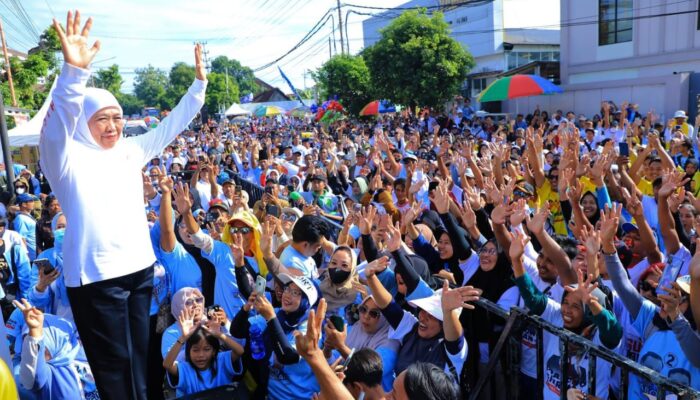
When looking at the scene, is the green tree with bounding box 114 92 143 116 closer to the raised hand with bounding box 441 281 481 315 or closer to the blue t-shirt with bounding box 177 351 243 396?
the blue t-shirt with bounding box 177 351 243 396

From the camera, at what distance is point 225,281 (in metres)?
4.41

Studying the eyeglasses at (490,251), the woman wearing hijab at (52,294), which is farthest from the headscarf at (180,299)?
the eyeglasses at (490,251)

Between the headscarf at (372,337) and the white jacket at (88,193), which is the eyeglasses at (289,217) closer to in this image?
the headscarf at (372,337)

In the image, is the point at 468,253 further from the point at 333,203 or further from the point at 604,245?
the point at 333,203

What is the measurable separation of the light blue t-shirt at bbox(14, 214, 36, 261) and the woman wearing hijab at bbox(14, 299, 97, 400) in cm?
300

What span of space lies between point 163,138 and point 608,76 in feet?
71.6

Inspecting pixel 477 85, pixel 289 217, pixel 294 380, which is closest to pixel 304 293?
pixel 294 380

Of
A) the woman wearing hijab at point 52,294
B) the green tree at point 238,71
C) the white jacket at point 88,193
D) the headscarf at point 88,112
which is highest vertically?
the green tree at point 238,71

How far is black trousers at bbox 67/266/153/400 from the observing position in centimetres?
226

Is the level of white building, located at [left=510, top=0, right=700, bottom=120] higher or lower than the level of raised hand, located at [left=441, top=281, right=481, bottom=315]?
higher

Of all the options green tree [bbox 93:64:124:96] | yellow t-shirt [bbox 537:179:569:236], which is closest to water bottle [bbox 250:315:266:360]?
yellow t-shirt [bbox 537:179:569:236]

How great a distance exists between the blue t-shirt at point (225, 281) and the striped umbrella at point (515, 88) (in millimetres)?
13597

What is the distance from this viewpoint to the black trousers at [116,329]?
2.26 m

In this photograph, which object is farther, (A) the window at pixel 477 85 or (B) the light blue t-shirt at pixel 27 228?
(A) the window at pixel 477 85
